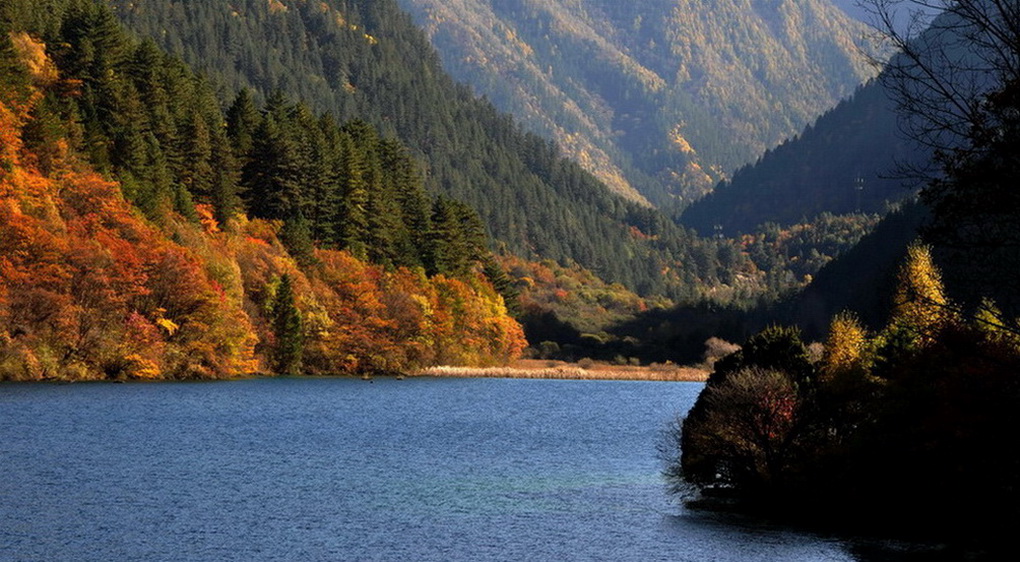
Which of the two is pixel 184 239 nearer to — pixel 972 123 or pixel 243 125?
pixel 243 125

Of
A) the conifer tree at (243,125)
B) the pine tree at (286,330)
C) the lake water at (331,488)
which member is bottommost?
the lake water at (331,488)

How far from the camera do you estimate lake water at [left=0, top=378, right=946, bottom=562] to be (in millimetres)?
43062

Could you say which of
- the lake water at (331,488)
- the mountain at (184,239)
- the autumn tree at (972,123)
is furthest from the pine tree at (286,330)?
the autumn tree at (972,123)

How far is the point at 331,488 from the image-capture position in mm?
57000

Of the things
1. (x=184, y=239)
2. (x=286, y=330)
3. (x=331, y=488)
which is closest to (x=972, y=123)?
(x=331, y=488)

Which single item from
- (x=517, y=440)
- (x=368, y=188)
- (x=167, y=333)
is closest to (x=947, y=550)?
(x=517, y=440)

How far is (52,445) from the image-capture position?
63.7m

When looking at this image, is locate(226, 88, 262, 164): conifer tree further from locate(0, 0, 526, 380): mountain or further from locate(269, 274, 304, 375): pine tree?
locate(269, 274, 304, 375): pine tree

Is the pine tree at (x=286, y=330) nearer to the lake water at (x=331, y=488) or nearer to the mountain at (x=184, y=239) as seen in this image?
the mountain at (x=184, y=239)

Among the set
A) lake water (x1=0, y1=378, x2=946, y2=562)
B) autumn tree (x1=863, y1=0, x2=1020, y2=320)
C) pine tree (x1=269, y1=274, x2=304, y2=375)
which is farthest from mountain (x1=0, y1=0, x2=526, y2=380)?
autumn tree (x1=863, y1=0, x2=1020, y2=320)

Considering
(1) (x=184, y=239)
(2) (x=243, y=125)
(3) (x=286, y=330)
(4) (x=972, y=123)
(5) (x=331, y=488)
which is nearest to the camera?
(4) (x=972, y=123)

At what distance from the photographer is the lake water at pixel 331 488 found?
4306 centimetres

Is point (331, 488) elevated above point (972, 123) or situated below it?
below

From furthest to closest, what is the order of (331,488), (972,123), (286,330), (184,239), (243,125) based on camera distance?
1. (243,125)
2. (286,330)
3. (184,239)
4. (331,488)
5. (972,123)
